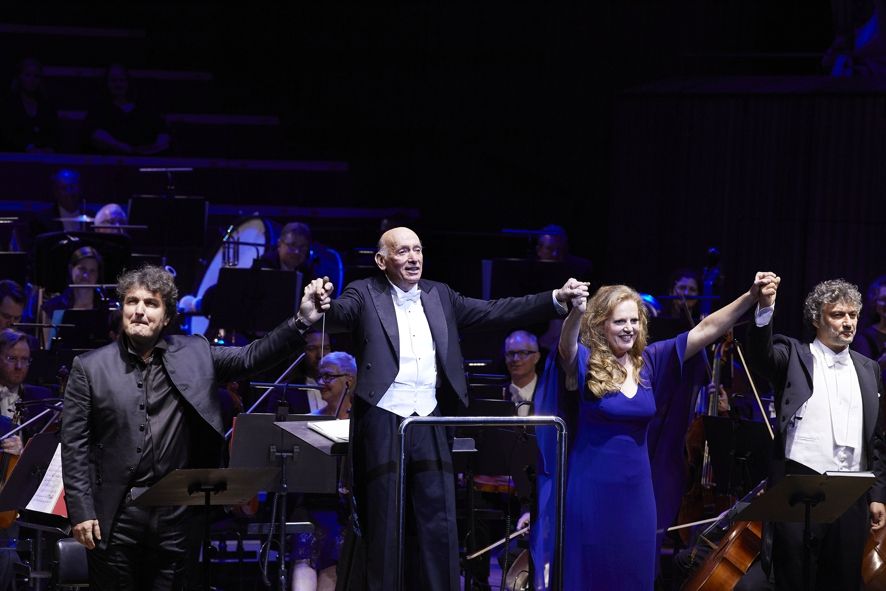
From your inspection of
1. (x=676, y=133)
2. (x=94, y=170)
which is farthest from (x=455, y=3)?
(x=94, y=170)

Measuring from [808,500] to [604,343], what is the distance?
0.85m

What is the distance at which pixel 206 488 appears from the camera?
391 centimetres

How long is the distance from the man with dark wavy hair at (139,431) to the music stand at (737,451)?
2.41 m

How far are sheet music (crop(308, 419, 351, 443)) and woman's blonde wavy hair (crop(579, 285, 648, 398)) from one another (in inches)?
33.0

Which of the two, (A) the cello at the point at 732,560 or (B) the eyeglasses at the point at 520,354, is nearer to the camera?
(A) the cello at the point at 732,560

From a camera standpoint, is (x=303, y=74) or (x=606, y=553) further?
(x=303, y=74)

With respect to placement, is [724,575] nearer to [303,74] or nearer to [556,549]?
[556,549]

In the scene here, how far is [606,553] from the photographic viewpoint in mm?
4355

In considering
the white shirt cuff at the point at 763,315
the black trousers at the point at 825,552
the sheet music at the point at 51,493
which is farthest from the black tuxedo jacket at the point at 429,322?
the sheet music at the point at 51,493

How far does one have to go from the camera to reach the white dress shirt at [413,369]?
14.7 feet

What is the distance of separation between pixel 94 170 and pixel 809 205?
16.8 feet

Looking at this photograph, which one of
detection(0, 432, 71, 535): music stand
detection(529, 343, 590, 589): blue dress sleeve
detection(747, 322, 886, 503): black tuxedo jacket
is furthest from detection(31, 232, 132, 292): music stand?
detection(747, 322, 886, 503): black tuxedo jacket

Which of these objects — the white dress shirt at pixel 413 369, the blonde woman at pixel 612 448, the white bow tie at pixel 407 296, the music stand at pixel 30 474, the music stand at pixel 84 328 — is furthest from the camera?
the music stand at pixel 84 328

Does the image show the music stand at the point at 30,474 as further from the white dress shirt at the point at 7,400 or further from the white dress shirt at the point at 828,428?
the white dress shirt at the point at 828,428
